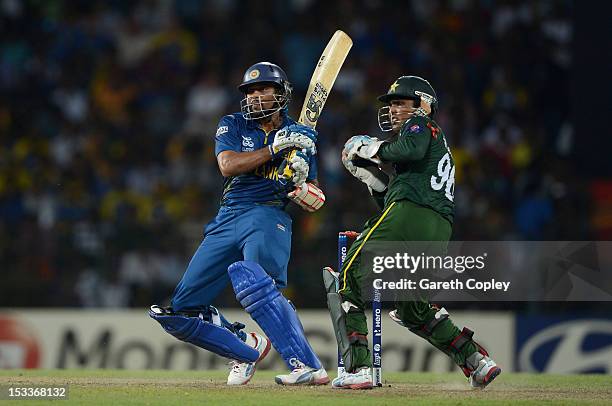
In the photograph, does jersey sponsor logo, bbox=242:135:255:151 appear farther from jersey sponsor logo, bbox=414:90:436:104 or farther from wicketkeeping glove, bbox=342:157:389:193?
jersey sponsor logo, bbox=414:90:436:104

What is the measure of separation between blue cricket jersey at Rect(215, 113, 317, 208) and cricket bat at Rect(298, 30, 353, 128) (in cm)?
31

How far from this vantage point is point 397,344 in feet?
37.2

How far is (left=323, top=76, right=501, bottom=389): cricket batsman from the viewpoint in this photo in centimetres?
688

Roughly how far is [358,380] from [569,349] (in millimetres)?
4998

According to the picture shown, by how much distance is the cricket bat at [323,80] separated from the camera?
301 inches

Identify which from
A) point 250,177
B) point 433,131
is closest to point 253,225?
point 250,177

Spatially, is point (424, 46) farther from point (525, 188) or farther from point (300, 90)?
point (525, 188)

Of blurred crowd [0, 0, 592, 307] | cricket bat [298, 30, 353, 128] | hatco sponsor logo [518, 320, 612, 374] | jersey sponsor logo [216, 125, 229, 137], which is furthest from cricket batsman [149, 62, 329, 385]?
hatco sponsor logo [518, 320, 612, 374]

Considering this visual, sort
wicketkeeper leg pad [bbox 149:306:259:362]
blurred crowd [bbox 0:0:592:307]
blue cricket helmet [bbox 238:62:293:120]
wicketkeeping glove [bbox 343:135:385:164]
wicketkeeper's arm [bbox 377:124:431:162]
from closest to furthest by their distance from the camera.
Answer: wicketkeeper's arm [bbox 377:124:431:162] → wicketkeeping glove [bbox 343:135:385:164] → wicketkeeper leg pad [bbox 149:306:259:362] → blue cricket helmet [bbox 238:62:293:120] → blurred crowd [bbox 0:0:592:307]

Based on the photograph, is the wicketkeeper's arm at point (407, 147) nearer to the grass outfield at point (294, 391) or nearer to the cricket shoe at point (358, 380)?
the cricket shoe at point (358, 380)

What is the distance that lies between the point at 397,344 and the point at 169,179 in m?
3.73

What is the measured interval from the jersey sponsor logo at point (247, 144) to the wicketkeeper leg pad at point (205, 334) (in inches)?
45.0

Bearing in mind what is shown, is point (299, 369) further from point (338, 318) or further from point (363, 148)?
point (363, 148)

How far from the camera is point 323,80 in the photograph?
7.78 metres
